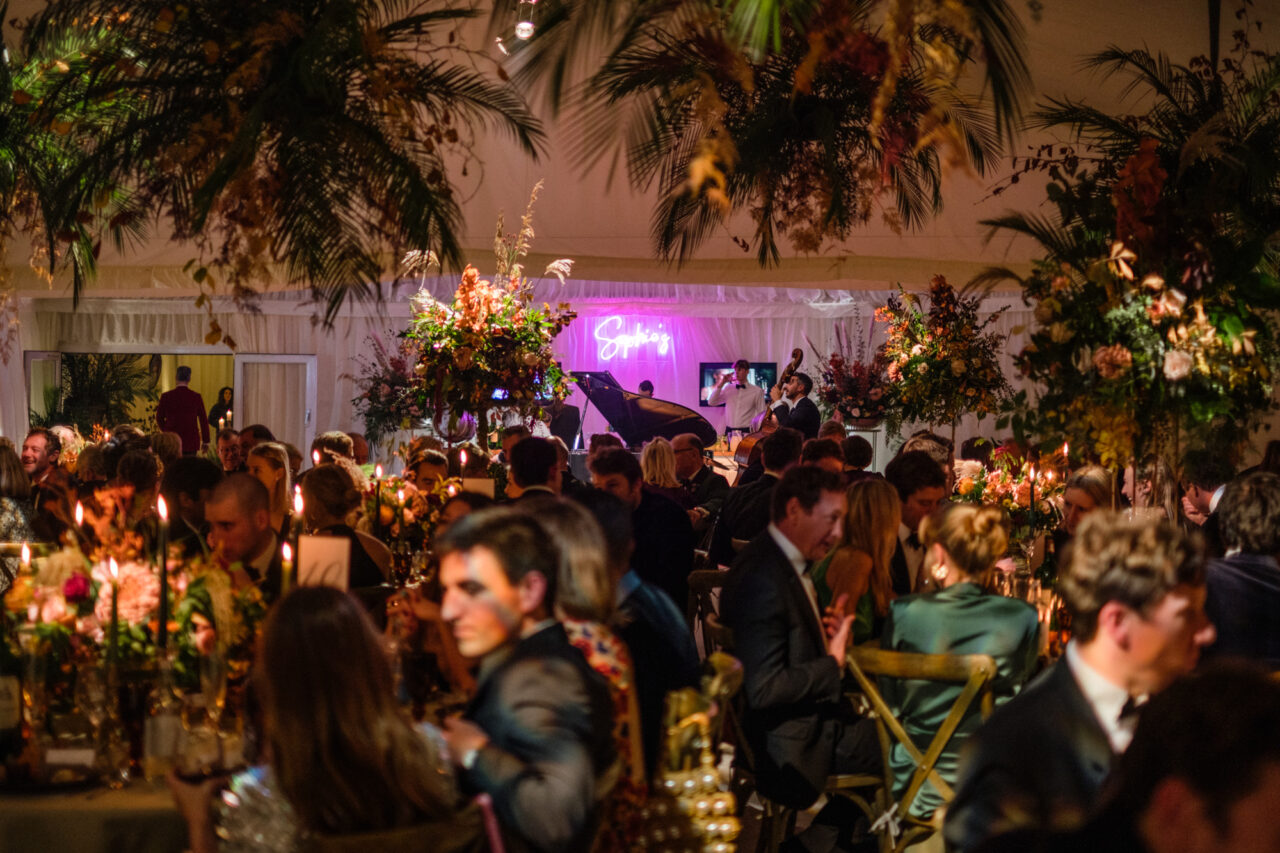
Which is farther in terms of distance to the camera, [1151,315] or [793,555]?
[1151,315]

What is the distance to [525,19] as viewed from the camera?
273 cm

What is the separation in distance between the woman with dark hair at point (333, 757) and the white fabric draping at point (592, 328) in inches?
523

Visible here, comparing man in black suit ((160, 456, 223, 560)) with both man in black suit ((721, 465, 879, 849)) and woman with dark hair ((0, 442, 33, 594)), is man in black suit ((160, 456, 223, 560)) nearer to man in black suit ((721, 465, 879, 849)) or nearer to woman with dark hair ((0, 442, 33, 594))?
woman with dark hair ((0, 442, 33, 594))

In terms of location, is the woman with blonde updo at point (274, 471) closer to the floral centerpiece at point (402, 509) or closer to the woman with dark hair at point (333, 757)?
the floral centerpiece at point (402, 509)

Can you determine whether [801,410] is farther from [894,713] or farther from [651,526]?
[894,713]

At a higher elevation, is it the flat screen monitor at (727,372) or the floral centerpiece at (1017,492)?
the flat screen monitor at (727,372)

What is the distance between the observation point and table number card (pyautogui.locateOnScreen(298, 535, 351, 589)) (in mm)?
2980

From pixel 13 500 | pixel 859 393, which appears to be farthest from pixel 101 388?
pixel 13 500

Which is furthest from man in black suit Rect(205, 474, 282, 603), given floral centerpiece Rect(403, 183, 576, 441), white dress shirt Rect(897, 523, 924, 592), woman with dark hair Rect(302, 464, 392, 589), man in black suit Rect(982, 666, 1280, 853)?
floral centerpiece Rect(403, 183, 576, 441)

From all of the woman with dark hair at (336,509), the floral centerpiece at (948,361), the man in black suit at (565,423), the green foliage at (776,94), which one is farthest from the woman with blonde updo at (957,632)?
the man in black suit at (565,423)

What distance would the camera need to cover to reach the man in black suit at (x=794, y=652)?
3.41 metres

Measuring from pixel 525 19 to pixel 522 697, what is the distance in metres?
1.50

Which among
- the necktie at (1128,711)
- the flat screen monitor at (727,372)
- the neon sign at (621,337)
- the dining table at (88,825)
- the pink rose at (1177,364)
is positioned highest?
the neon sign at (621,337)

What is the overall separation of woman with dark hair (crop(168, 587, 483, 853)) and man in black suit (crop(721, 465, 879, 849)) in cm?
163
